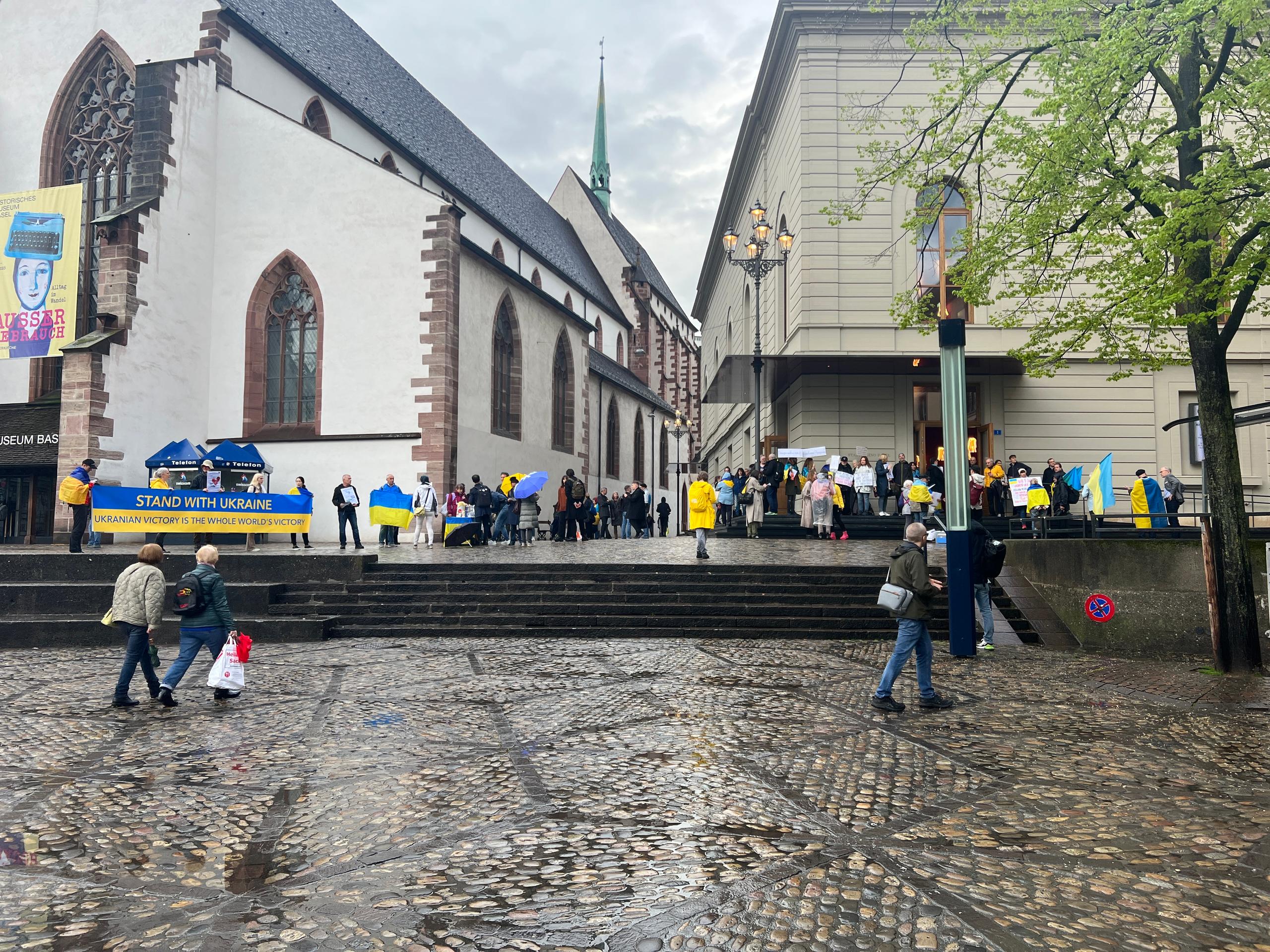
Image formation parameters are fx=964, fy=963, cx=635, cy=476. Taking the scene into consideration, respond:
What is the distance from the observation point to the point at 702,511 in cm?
1717

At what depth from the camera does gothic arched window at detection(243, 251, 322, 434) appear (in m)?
25.9

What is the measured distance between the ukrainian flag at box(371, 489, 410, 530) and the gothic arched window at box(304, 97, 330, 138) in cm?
1263

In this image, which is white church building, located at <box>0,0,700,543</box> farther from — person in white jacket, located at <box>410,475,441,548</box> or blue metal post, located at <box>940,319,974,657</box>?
blue metal post, located at <box>940,319,974,657</box>

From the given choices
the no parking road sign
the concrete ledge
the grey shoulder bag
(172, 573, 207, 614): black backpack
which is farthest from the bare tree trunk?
(172, 573, 207, 614): black backpack

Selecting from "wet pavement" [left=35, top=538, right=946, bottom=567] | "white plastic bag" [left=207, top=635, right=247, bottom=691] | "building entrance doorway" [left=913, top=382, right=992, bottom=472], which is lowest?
"white plastic bag" [left=207, top=635, right=247, bottom=691]

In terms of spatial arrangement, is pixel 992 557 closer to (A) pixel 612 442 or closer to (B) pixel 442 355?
(B) pixel 442 355

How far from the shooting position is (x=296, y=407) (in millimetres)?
25875

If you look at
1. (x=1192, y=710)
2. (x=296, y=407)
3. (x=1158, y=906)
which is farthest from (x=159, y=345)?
(x=1158, y=906)

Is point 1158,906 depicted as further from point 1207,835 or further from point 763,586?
point 763,586

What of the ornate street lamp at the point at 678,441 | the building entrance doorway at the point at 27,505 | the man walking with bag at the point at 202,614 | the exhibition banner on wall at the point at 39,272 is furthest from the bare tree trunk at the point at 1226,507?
the ornate street lamp at the point at 678,441

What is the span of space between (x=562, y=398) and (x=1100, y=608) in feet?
82.1

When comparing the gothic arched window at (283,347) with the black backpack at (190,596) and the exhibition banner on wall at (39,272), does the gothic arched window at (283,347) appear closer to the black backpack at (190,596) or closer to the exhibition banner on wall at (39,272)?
the exhibition banner on wall at (39,272)

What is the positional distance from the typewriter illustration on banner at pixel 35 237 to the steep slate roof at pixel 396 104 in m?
7.22

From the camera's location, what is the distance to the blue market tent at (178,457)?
2322 centimetres
